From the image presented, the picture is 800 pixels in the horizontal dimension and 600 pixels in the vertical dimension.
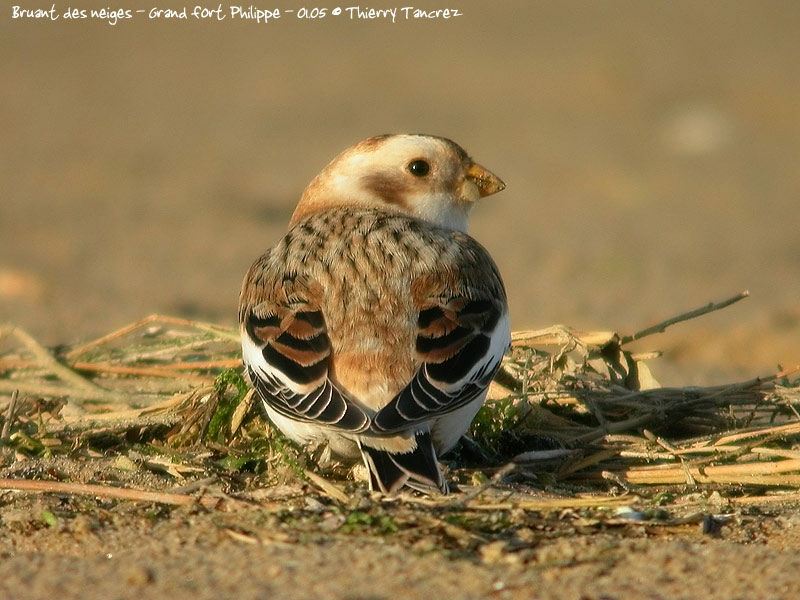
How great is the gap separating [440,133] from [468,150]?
63 centimetres

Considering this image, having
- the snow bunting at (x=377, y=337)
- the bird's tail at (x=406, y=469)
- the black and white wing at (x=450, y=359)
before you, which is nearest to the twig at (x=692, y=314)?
the snow bunting at (x=377, y=337)

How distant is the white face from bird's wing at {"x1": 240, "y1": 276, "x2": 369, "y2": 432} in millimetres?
1025

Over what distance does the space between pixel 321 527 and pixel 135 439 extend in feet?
4.80

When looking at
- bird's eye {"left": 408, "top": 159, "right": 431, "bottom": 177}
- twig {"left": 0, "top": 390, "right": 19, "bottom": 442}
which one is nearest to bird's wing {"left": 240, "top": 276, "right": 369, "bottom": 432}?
twig {"left": 0, "top": 390, "right": 19, "bottom": 442}

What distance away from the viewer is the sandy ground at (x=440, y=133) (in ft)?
10.7

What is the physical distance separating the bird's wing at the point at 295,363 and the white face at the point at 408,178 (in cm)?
102

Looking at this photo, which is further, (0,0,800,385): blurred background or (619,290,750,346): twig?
(0,0,800,385): blurred background

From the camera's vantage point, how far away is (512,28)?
16516 millimetres

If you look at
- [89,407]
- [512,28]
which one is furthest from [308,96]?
[89,407]

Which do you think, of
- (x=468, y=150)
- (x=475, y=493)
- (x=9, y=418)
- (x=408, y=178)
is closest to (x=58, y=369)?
(x=9, y=418)

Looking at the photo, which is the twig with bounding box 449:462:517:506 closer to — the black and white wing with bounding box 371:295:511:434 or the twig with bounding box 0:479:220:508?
the black and white wing with bounding box 371:295:511:434

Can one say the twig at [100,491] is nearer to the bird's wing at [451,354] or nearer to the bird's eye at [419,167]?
the bird's wing at [451,354]

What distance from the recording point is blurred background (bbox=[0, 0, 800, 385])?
8586mm

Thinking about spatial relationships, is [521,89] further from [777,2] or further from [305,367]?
[305,367]
